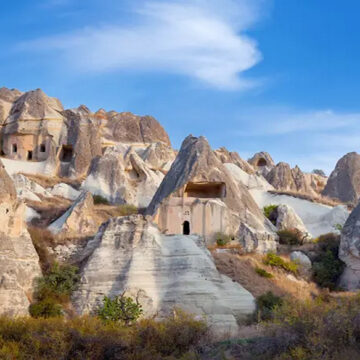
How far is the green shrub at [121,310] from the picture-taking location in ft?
46.2

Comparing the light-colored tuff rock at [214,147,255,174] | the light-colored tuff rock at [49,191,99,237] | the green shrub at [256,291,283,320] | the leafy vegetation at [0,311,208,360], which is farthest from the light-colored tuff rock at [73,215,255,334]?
the light-colored tuff rock at [214,147,255,174]

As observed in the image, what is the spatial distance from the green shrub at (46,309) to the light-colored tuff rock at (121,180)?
20.3 meters

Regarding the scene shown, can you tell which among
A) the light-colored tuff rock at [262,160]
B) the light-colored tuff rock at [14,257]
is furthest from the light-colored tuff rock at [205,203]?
the light-colored tuff rock at [262,160]

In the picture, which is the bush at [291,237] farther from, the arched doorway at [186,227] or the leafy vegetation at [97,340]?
the leafy vegetation at [97,340]

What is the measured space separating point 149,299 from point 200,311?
1.33m

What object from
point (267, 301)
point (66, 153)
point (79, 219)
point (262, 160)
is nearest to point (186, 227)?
point (79, 219)

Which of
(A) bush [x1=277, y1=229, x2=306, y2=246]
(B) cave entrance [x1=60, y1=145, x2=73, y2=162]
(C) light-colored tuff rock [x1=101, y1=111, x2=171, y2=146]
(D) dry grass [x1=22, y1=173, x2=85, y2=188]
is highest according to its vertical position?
(C) light-colored tuff rock [x1=101, y1=111, x2=171, y2=146]

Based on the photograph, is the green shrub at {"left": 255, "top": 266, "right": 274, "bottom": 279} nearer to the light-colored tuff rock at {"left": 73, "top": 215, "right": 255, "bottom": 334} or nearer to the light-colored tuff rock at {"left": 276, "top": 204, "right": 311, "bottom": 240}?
the light-colored tuff rock at {"left": 73, "top": 215, "right": 255, "bottom": 334}

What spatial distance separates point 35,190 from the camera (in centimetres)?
3372

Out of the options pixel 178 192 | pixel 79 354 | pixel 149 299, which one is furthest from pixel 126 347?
pixel 178 192

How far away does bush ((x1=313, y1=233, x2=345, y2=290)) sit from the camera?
72.0 ft

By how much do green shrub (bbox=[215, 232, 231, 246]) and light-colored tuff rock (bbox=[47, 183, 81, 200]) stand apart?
13.1m

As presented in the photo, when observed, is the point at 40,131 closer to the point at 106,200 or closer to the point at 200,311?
the point at 106,200

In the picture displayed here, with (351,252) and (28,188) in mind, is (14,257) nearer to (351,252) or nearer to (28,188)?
(351,252)
